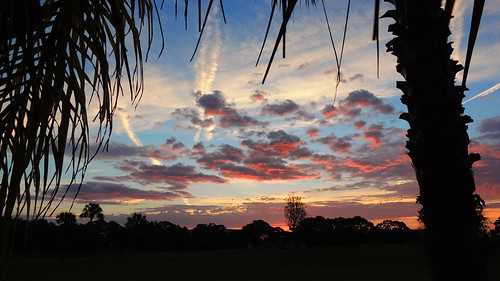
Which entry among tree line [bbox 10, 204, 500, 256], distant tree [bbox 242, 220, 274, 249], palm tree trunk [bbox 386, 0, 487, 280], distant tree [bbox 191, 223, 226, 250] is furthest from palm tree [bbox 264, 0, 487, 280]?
distant tree [bbox 242, 220, 274, 249]

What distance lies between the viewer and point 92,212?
105 meters

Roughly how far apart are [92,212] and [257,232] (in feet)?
133

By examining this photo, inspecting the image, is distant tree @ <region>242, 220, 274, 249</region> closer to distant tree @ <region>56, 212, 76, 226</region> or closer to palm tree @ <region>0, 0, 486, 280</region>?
distant tree @ <region>56, 212, 76, 226</region>

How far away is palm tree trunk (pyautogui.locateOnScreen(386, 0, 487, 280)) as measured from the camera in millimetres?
3002

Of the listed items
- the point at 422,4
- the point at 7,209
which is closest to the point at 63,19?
the point at 7,209

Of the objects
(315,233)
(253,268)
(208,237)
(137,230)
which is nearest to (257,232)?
(208,237)

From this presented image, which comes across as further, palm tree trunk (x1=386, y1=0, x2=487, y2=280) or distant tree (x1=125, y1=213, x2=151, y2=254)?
distant tree (x1=125, y1=213, x2=151, y2=254)

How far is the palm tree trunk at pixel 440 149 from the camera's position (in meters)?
3.00

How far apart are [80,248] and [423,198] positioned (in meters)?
107

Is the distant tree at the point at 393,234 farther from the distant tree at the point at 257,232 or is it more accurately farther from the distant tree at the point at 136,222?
the distant tree at the point at 136,222

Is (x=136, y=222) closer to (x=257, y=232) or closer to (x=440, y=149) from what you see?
(x=257, y=232)

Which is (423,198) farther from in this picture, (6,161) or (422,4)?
(6,161)

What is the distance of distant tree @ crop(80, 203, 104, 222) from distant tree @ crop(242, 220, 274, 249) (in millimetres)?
35718

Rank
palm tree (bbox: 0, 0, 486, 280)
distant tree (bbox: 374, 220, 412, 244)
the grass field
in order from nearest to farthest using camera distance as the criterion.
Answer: palm tree (bbox: 0, 0, 486, 280), the grass field, distant tree (bbox: 374, 220, 412, 244)
